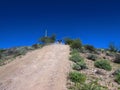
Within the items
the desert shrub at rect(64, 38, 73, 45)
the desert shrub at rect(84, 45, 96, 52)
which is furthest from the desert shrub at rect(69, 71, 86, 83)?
the desert shrub at rect(64, 38, 73, 45)

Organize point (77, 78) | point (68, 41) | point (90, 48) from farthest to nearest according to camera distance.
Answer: point (68, 41), point (90, 48), point (77, 78)

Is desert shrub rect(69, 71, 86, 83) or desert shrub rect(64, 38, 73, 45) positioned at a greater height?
desert shrub rect(64, 38, 73, 45)

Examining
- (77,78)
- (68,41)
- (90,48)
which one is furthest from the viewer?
(68,41)

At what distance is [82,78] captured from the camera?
61.5 ft

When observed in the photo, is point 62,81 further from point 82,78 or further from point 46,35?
point 46,35

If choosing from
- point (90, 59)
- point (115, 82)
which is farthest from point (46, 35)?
point (115, 82)

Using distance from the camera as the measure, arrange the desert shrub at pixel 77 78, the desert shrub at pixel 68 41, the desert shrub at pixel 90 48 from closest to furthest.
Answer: the desert shrub at pixel 77 78 → the desert shrub at pixel 90 48 → the desert shrub at pixel 68 41

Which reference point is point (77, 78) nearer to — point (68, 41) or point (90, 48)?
point (90, 48)

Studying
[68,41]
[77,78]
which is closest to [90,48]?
[68,41]

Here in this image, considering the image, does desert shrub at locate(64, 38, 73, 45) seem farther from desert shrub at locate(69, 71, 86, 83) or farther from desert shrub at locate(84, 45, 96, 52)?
desert shrub at locate(69, 71, 86, 83)

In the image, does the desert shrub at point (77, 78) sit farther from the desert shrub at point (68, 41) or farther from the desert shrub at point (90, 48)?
the desert shrub at point (68, 41)

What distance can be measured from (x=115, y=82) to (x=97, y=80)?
1.52 meters

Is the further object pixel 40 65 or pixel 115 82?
pixel 40 65

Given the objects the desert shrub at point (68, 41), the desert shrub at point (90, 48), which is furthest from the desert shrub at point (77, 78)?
the desert shrub at point (68, 41)
